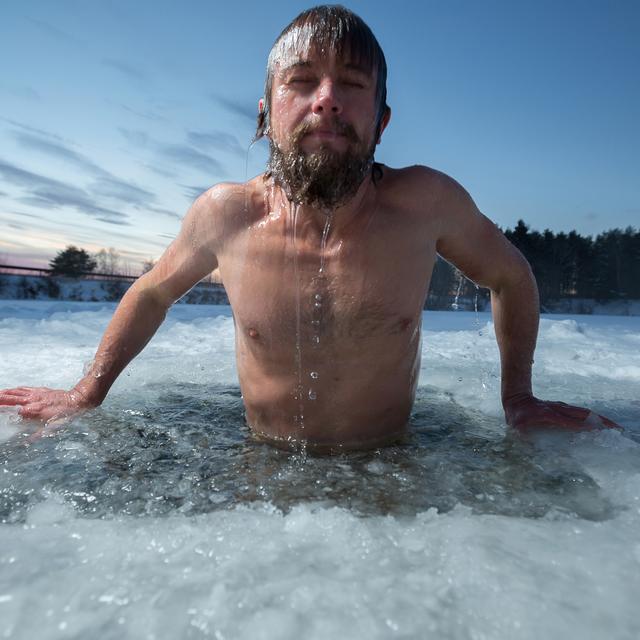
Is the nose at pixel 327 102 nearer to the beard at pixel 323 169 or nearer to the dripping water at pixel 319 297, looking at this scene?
the beard at pixel 323 169

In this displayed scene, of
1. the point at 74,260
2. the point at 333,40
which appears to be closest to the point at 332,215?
the point at 333,40

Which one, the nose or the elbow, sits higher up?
the nose

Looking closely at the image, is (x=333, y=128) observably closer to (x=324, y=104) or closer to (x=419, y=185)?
(x=324, y=104)

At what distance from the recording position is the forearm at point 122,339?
6.24ft

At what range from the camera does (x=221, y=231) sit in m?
1.76

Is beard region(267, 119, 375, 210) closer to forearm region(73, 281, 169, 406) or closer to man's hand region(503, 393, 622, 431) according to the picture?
forearm region(73, 281, 169, 406)

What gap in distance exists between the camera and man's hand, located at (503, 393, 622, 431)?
1.65 meters

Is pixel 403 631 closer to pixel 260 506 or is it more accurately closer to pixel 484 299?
pixel 260 506

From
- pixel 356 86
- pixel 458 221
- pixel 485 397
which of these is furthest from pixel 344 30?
Result: pixel 485 397

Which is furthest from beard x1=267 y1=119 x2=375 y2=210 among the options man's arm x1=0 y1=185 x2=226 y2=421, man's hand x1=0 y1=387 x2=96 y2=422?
man's hand x1=0 y1=387 x2=96 y2=422

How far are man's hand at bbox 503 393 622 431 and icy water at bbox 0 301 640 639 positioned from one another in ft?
0.16

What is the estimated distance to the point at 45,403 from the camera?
5.96 feet

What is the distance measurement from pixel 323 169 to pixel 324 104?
0.18m

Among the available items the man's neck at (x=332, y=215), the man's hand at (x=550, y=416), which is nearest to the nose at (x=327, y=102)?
the man's neck at (x=332, y=215)
